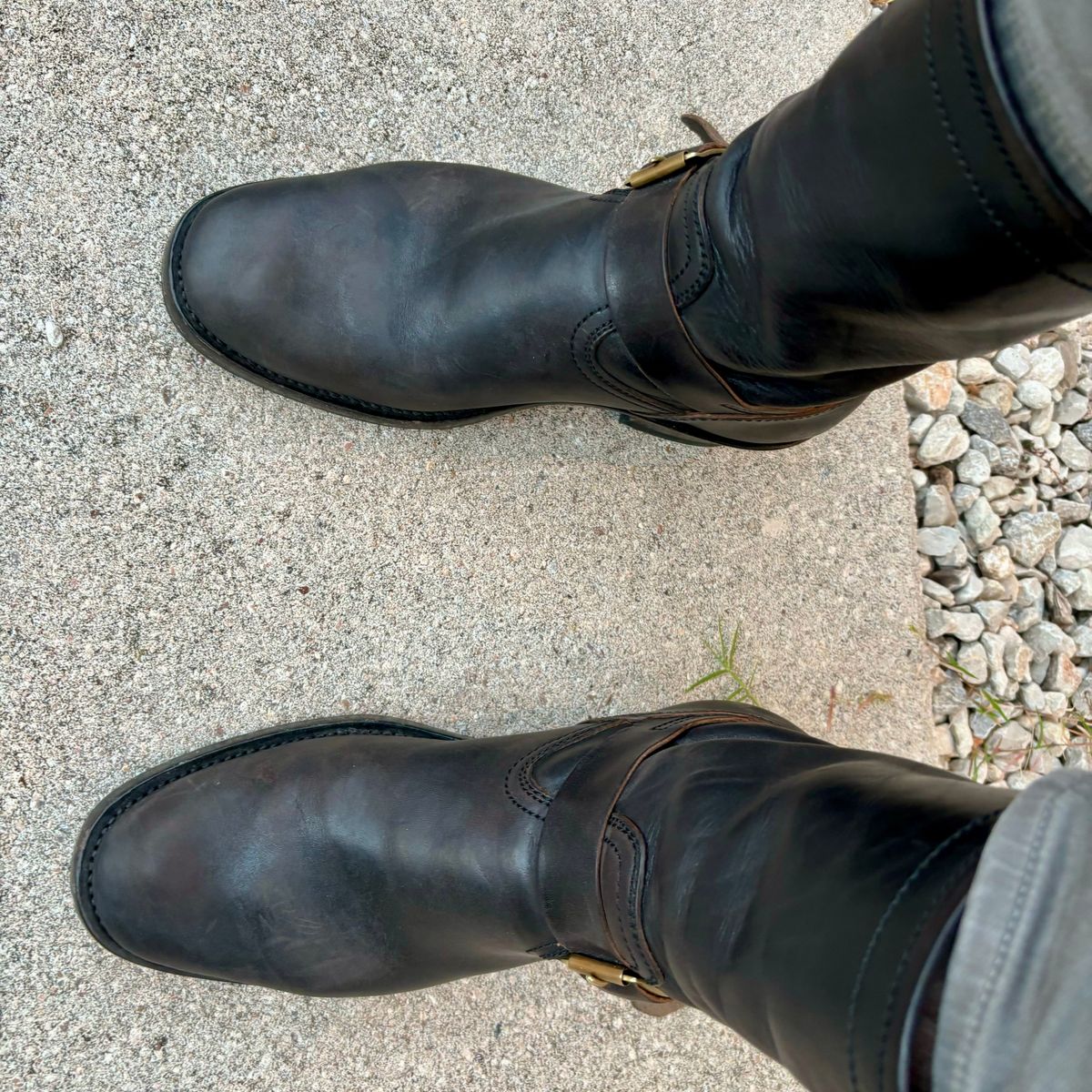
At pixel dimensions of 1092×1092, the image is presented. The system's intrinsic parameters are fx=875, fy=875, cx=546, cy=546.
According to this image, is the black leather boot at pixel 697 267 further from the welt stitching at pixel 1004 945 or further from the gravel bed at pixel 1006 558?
the gravel bed at pixel 1006 558

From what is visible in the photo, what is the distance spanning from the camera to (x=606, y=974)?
91 centimetres

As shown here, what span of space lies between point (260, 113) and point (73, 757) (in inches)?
35.4

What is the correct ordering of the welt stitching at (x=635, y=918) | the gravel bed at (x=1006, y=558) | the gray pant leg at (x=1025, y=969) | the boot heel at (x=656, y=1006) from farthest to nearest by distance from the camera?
the gravel bed at (x=1006, y=558) → the boot heel at (x=656, y=1006) → the welt stitching at (x=635, y=918) → the gray pant leg at (x=1025, y=969)

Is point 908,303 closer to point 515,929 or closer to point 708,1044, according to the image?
point 515,929

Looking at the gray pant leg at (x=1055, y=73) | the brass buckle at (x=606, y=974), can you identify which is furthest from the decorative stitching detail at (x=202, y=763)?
the gray pant leg at (x=1055, y=73)

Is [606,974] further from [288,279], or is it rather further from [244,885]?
[288,279]

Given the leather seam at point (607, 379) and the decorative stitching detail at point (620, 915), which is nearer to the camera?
the decorative stitching detail at point (620, 915)

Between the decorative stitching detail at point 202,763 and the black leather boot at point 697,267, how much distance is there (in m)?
0.43

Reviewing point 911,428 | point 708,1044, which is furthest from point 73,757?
point 911,428

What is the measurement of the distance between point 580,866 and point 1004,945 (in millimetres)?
490

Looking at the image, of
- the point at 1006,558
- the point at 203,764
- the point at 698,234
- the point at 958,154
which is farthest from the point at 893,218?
the point at 1006,558

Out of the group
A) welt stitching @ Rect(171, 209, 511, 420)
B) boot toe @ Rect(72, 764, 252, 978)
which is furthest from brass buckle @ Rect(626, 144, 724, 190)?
boot toe @ Rect(72, 764, 252, 978)

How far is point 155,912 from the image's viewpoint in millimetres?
1062

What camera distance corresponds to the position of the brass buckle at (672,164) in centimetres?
97
